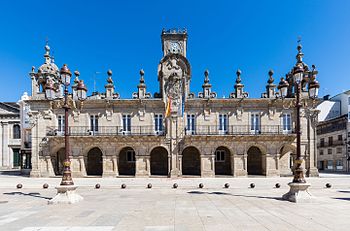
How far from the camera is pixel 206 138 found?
25.7 meters

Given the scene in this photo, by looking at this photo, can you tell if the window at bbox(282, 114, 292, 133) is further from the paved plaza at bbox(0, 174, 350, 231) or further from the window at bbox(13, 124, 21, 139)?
the window at bbox(13, 124, 21, 139)

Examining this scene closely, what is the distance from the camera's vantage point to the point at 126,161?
28594 mm

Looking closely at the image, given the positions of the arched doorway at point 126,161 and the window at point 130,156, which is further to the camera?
the window at point 130,156

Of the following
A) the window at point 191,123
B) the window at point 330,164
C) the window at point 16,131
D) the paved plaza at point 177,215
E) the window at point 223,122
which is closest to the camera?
the paved plaza at point 177,215

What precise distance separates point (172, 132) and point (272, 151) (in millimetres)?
12080

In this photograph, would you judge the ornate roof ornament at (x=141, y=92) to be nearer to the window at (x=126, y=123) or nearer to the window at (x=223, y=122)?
the window at (x=126, y=123)

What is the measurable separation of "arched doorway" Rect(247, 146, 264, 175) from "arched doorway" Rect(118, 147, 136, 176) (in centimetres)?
1506

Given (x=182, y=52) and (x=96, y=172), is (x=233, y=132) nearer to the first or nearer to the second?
(x=182, y=52)

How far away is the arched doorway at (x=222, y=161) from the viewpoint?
92.7ft

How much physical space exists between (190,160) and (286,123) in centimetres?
1279

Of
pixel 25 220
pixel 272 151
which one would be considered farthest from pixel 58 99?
pixel 272 151

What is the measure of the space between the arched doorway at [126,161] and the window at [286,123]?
63.4 feet

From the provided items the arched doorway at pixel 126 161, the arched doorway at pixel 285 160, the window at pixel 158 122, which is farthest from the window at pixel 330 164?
the arched doorway at pixel 126 161

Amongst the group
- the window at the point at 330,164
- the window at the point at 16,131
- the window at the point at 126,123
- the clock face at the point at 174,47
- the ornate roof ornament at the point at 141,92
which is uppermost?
the clock face at the point at 174,47
